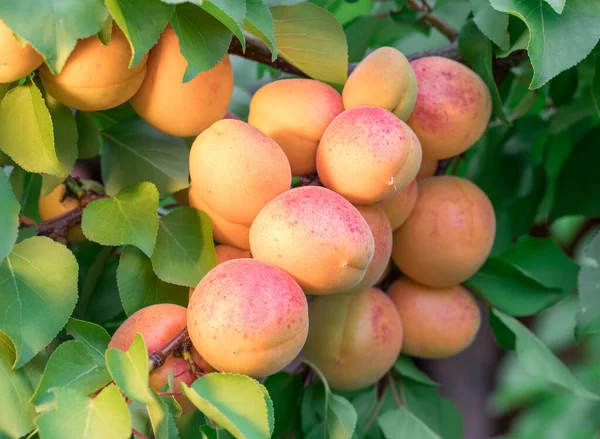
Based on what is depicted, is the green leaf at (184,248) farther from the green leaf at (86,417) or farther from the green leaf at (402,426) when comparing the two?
the green leaf at (402,426)

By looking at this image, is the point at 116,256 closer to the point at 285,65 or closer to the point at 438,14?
the point at 285,65

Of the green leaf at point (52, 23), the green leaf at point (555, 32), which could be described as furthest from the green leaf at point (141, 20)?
the green leaf at point (555, 32)

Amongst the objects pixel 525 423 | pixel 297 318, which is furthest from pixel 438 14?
pixel 525 423

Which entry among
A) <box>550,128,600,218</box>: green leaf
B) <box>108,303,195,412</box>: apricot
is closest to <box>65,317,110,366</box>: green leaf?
<box>108,303,195,412</box>: apricot

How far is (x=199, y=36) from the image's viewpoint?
0.50 m

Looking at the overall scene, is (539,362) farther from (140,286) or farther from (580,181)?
(140,286)

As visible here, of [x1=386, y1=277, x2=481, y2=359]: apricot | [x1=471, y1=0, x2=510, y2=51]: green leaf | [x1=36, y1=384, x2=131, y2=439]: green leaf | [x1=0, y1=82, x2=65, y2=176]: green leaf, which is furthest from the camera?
[x1=386, y1=277, x2=481, y2=359]: apricot

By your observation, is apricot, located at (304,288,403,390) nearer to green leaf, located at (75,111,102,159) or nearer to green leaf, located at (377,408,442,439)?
green leaf, located at (377,408,442,439)

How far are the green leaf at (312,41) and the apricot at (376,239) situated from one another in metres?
0.12

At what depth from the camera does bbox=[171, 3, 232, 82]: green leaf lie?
1.59 feet

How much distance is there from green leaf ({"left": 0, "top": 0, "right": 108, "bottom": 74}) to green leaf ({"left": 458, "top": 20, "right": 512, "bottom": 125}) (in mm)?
355

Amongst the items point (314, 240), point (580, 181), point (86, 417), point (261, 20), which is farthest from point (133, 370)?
point (580, 181)

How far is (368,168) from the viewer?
1.72 ft

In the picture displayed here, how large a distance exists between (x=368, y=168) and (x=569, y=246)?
90 cm
